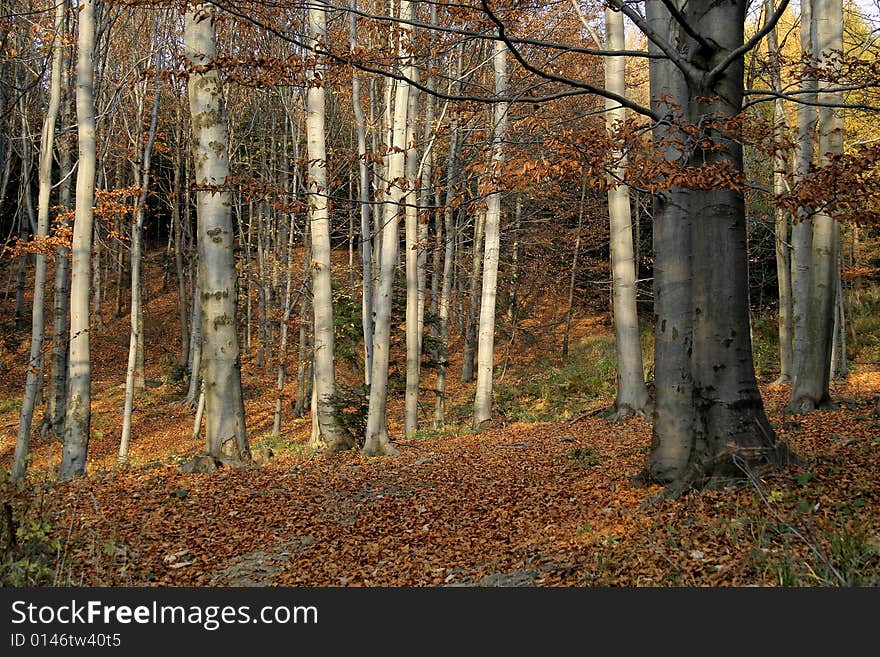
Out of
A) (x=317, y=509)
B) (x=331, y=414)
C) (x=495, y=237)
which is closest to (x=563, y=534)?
(x=317, y=509)

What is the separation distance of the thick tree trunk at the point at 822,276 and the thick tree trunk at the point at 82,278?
10.4m

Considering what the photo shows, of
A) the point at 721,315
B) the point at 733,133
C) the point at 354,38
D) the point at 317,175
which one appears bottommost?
the point at 721,315

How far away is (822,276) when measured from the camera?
410 inches

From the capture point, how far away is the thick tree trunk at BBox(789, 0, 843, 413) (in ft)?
33.5

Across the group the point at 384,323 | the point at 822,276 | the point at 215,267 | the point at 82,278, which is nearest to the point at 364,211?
the point at 384,323

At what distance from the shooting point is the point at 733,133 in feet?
18.4

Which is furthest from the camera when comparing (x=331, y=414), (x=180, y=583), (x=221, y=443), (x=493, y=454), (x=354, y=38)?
(x=354, y=38)

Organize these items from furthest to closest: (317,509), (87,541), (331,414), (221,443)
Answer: (331,414) < (221,443) < (317,509) < (87,541)

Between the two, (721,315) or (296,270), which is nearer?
(721,315)

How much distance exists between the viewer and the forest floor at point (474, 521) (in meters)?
4.69

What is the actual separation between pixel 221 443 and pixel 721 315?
21.4 feet

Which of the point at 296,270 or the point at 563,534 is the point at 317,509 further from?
the point at 296,270

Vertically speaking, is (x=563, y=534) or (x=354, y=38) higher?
(x=354, y=38)

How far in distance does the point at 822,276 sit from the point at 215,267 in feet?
28.3
